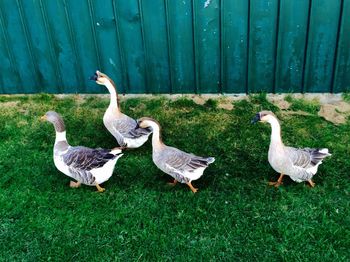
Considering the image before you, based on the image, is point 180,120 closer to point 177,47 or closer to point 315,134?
point 177,47

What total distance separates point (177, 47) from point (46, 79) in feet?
6.88

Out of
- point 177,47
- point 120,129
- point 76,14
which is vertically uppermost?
point 76,14

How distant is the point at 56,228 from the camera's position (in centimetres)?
441

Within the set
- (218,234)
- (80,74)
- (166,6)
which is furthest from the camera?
(80,74)

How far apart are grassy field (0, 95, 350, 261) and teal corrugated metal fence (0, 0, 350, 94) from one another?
0.68 metres

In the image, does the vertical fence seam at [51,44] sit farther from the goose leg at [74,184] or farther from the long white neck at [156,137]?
the long white neck at [156,137]

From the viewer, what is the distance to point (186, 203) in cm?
459

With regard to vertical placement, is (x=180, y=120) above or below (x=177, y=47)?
below

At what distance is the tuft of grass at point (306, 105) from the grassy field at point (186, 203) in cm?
5

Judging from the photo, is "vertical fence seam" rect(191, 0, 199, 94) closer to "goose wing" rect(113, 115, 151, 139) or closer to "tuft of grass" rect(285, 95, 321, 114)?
"tuft of grass" rect(285, 95, 321, 114)

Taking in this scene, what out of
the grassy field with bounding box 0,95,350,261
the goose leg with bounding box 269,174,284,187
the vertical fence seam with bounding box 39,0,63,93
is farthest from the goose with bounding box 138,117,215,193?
the vertical fence seam with bounding box 39,0,63,93

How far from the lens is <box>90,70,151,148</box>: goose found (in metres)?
5.21

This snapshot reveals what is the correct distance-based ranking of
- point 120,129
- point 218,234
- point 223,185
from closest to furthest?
1. point 218,234
2. point 223,185
3. point 120,129

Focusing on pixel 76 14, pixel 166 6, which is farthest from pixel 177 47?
pixel 76 14
